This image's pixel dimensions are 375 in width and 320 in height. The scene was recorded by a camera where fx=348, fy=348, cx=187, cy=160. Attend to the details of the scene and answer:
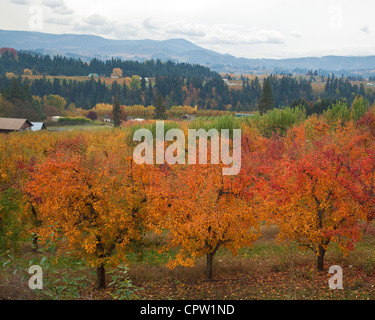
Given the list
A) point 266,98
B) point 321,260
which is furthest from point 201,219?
point 266,98

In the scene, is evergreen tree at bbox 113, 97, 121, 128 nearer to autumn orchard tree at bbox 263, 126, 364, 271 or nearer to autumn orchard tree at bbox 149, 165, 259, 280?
autumn orchard tree at bbox 149, 165, 259, 280

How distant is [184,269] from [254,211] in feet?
22.9

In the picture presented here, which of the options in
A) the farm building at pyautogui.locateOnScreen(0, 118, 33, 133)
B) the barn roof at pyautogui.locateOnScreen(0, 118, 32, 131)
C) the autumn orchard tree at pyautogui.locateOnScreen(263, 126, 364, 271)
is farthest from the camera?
the barn roof at pyautogui.locateOnScreen(0, 118, 32, 131)

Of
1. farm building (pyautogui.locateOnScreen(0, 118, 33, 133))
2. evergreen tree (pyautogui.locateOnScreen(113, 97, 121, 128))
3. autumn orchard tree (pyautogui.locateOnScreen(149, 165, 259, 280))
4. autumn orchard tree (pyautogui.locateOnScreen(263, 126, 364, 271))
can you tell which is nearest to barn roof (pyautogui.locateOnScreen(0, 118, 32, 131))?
farm building (pyautogui.locateOnScreen(0, 118, 33, 133))

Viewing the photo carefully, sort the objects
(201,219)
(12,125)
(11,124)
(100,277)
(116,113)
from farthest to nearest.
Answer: (116,113)
(11,124)
(12,125)
(100,277)
(201,219)

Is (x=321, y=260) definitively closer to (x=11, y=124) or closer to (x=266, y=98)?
(x=266, y=98)

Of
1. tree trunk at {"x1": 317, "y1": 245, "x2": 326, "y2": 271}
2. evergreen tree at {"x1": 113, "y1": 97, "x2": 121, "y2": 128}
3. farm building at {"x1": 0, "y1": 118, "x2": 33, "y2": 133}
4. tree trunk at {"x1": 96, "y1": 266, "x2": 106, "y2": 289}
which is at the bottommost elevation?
tree trunk at {"x1": 96, "y1": 266, "x2": 106, "y2": 289}

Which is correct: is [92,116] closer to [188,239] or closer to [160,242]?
[160,242]

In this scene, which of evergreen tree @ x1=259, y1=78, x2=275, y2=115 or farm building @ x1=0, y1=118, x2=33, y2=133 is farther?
evergreen tree @ x1=259, y1=78, x2=275, y2=115

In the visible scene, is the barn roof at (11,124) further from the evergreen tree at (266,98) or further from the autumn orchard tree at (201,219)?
Result: the autumn orchard tree at (201,219)

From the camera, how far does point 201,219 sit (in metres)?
18.8

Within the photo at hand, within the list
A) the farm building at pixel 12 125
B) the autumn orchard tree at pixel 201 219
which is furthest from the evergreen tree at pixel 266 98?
the autumn orchard tree at pixel 201 219

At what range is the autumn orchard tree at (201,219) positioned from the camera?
19.6 m

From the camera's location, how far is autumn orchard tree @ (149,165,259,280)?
19.6m
